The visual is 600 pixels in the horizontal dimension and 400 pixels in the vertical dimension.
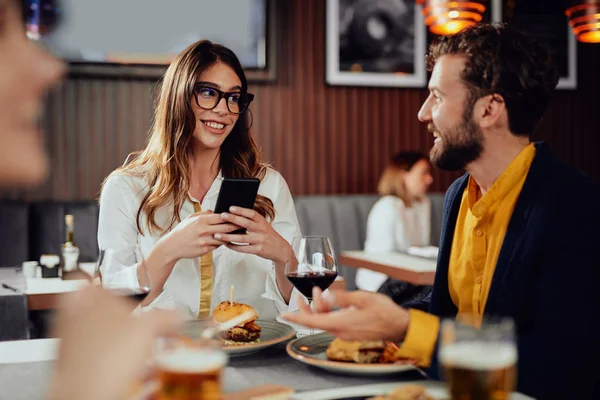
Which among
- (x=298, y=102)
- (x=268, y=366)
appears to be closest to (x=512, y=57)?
(x=268, y=366)

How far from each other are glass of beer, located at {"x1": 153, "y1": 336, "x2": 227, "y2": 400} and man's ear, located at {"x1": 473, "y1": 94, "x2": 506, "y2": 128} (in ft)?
3.75

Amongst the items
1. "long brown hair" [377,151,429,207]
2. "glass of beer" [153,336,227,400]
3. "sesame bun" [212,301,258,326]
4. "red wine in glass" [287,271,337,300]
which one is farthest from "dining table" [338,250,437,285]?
"glass of beer" [153,336,227,400]

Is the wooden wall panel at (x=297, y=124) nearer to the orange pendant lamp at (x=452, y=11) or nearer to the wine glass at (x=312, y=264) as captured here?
the orange pendant lamp at (x=452, y=11)

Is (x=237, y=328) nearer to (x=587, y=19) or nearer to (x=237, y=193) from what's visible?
(x=237, y=193)

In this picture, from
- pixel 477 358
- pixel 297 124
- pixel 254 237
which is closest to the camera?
pixel 477 358

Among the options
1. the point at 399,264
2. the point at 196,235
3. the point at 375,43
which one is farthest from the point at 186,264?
the point at 375,43

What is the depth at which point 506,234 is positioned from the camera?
5.01 feet

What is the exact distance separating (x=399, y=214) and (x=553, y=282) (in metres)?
3.23

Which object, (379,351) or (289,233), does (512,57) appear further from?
→ (289,233)

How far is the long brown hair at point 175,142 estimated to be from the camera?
224cm

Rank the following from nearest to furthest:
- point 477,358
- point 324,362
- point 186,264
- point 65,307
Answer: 1. point 65,307
2. point 477,358
3. point 324,362
4. point 186,264

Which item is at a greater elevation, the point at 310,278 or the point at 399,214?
the point at 310,278

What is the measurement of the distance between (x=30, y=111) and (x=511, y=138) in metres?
1.30

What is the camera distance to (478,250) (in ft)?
5.54
